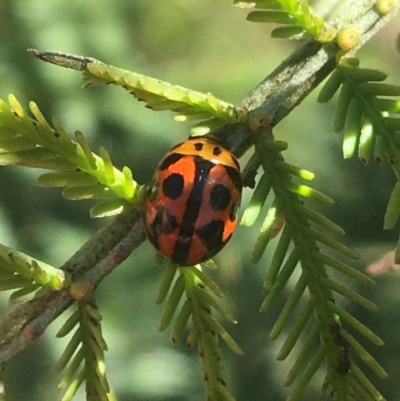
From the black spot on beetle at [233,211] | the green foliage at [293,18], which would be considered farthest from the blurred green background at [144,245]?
the green foliage at [293,18]

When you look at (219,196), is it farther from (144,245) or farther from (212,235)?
(144,245)

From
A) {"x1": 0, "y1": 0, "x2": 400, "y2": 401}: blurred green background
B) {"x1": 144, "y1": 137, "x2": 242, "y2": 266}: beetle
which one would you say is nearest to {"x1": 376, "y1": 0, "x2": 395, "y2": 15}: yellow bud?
{"x1": 144, "y1": 137, "x2": 242, "y2": 266}: beetle

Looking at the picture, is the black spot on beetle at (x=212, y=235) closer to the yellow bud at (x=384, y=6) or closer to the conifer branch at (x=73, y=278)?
the conifer branch at (x=73, y=278)

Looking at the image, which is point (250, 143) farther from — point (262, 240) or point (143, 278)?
point (143, 278)

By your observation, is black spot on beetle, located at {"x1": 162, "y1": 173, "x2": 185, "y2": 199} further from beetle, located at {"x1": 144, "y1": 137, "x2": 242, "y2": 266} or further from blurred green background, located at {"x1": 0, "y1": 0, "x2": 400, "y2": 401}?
blurred green background, located at {"x1": 0, "y1": 0, "x2": 400, "y2": 401}

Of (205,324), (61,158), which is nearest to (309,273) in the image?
(205,324)

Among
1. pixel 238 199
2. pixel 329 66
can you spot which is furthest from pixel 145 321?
pixel 329 66

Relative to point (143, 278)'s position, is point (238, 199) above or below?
above
